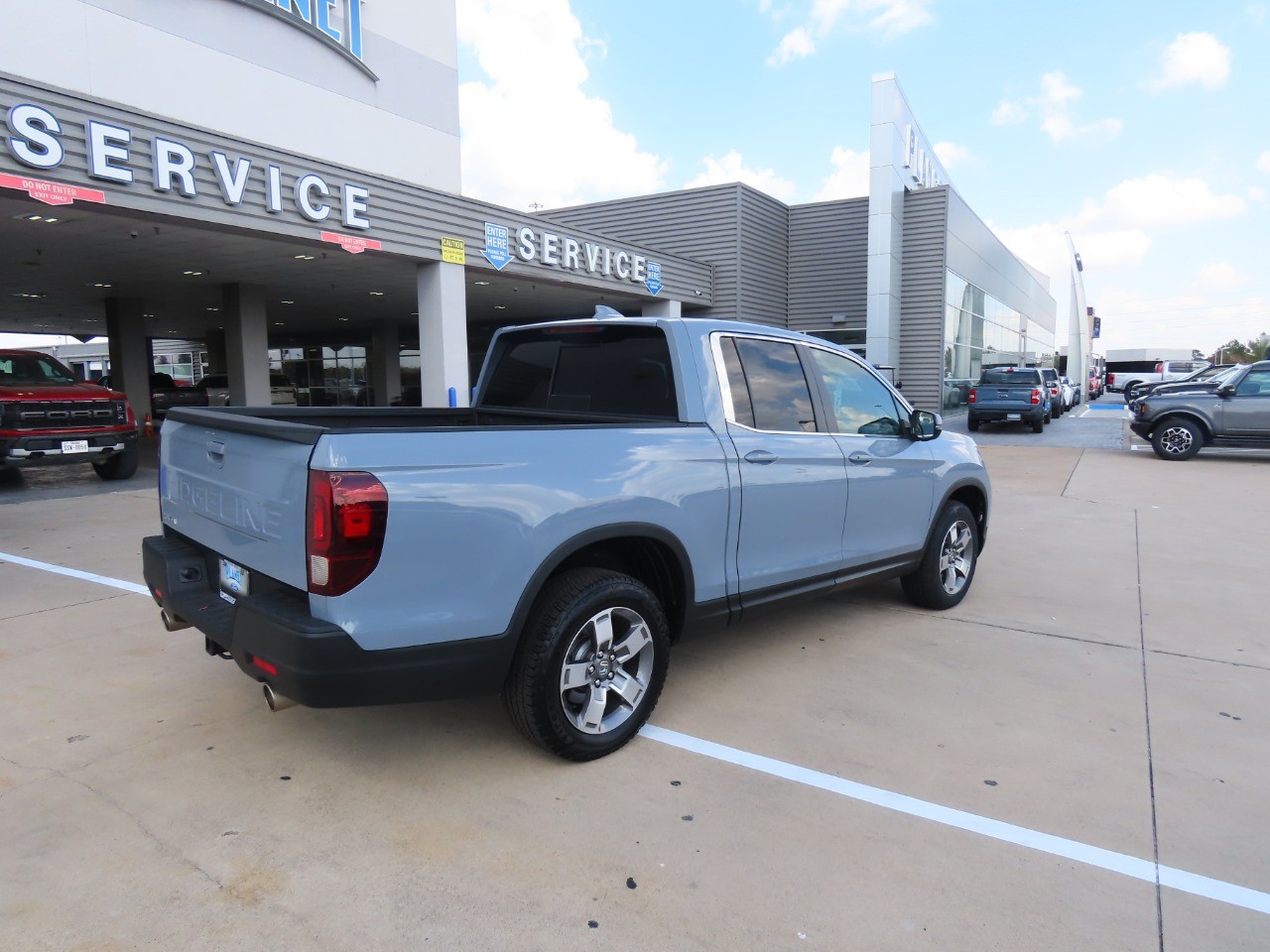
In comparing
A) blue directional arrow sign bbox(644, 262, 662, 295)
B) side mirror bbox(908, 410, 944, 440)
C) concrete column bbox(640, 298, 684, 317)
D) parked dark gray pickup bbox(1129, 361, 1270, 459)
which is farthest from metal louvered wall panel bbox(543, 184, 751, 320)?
side mirror bbox(908, 410, 944, 440)

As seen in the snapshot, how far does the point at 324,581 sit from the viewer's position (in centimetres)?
259

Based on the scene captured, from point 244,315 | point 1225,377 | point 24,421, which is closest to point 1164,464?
point 1225,377

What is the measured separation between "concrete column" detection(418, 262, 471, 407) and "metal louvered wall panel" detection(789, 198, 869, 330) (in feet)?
44.5

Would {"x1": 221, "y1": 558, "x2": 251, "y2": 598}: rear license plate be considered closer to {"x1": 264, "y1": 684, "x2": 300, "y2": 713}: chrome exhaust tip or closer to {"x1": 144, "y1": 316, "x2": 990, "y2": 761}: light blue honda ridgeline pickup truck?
{"x1": 144, "y1": 316, "x2": 990, "y2": 761}: light blue honda ridgeline pickup truck

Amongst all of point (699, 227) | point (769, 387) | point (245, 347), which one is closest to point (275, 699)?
point (769, 387)

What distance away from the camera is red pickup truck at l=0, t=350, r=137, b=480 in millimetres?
10055

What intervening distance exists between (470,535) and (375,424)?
6.97 feet

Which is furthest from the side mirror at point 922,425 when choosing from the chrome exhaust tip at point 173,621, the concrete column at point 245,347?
the concrete column at point 245,347

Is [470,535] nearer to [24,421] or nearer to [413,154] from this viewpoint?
[24,421]

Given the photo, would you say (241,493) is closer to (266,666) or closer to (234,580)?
(234,580)

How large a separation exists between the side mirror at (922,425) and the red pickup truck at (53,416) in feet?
35.0

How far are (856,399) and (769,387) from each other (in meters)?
0.84

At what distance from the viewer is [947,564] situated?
544 cm

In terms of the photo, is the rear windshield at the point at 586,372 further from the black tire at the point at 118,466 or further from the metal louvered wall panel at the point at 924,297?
the metal louvered wall panel at the point at 924,297
